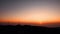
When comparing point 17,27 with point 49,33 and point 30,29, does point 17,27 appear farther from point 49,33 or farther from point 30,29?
point 49,33

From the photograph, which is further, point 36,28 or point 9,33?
point 36,28

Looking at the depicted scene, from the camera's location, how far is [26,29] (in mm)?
10062

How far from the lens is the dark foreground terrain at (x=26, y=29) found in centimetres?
984

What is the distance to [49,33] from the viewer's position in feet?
31.7

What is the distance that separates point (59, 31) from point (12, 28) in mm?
2715

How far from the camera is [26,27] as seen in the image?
10039 millimetres

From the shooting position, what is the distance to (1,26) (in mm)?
10125

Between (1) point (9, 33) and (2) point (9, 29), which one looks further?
(2) point (9, 29)

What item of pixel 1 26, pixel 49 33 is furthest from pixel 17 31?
pixel 49 33

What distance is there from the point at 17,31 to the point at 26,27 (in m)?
0.57

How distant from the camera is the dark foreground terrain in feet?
32.3

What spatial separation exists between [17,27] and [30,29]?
770mm

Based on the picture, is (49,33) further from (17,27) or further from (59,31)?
(17,27)

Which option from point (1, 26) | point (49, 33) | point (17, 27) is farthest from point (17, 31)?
point (49, 33)
